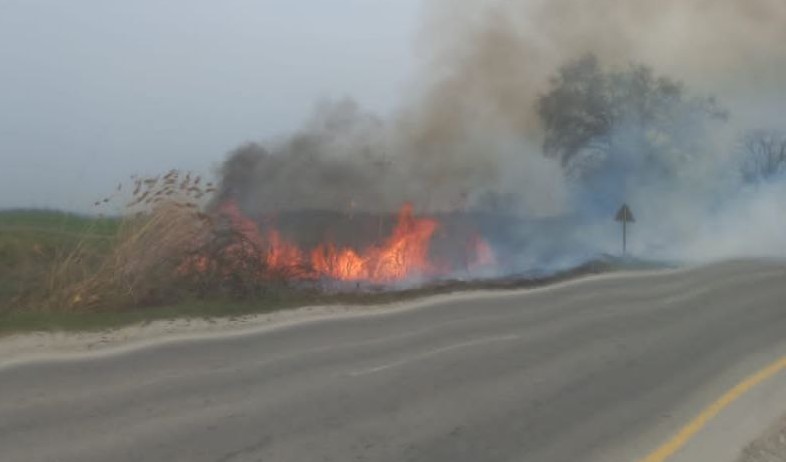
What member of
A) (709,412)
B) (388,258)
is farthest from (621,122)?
(709,412)

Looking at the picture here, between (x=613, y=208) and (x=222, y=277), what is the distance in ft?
71.5

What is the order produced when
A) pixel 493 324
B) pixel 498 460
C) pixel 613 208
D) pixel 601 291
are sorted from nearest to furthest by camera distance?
pixel 498 460 < pixel 493 324 < pixel 601 291 < pixel 613 208

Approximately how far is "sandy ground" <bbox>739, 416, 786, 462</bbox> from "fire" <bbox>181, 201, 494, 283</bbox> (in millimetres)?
10832

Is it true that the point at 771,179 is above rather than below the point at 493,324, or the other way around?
above

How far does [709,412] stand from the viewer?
24.2 ft

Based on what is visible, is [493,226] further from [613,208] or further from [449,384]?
[449,384]

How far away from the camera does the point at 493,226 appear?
27.2 m

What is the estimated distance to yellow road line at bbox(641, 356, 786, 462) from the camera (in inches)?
242

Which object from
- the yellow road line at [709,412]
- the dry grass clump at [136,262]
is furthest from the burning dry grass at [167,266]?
the yellow road line at [709,412]

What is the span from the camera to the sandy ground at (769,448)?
6.15 meters

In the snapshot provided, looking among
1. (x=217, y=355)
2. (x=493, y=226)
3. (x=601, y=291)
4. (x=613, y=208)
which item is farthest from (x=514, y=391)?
(x=613, y=208)

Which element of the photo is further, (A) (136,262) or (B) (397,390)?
(A) (136,262)

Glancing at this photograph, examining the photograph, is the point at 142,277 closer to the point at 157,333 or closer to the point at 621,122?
the point at 157,333

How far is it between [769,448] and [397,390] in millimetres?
3474
